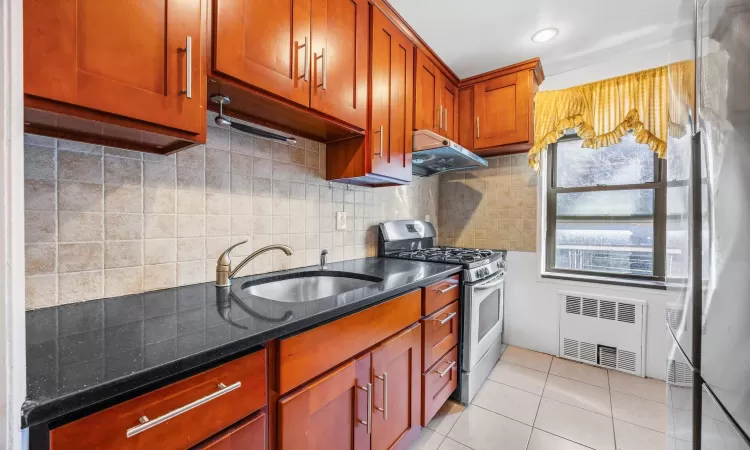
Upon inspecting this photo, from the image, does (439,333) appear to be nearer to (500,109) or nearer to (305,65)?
(305,65)

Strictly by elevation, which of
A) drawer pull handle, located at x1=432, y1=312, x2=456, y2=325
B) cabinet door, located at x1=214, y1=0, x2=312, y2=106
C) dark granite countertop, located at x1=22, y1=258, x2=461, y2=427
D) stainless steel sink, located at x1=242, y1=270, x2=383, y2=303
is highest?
cabinet door, located at x1=214, y1=0, x2=312, y2=106

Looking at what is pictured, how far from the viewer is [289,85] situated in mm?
1158

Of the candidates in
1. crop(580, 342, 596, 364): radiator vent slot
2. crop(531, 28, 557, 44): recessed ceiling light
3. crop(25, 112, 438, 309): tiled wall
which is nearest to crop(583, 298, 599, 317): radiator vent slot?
crop(580, 342, 596, 364): radiator vent slot

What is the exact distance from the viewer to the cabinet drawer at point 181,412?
1.70 ft

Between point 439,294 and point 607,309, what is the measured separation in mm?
1729

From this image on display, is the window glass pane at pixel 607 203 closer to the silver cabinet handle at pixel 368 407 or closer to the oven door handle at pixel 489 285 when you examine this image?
the oven door handle at pixel 489 285

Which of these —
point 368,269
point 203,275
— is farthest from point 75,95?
point 368,269

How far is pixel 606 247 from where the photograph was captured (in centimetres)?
254

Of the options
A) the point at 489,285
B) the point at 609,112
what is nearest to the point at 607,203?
the point at 609,112

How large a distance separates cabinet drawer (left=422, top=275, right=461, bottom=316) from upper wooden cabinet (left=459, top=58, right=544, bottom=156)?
52.1 inches

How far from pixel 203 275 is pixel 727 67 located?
1.74m

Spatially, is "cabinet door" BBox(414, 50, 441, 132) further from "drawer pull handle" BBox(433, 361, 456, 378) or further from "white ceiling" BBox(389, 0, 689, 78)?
"drawer pull handle" BBox(433, 361, 456, 378)

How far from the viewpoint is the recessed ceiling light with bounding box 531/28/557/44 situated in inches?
75.7

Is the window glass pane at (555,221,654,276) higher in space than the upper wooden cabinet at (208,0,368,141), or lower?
lower
